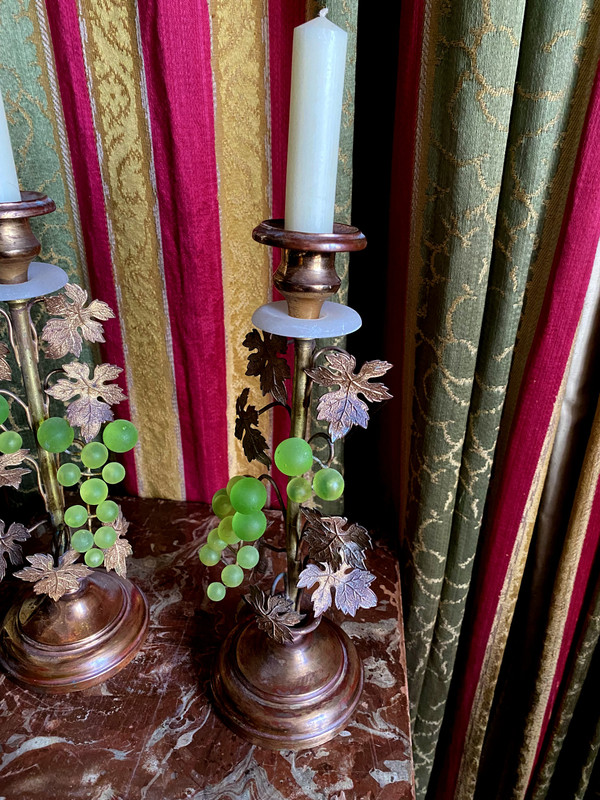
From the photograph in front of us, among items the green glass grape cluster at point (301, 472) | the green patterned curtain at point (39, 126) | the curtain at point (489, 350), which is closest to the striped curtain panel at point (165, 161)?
the green patterned curtain at point (39, 126)

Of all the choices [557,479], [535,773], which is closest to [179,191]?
[557,479]

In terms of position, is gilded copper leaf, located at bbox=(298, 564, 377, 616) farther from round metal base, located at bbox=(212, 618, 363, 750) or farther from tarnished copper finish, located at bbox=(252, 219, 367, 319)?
tarnished copper finish, located at bbox=(252, 219, 367, 319)

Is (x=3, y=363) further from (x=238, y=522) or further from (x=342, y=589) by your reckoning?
(x=342, y=589)

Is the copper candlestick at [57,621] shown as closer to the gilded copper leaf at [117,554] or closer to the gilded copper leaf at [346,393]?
the gilded copper leaf at [117,554]

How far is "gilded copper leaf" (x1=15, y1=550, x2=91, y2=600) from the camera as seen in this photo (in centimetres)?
59

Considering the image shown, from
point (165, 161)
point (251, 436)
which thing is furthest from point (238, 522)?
point (165, 161)

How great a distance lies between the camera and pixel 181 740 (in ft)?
1.92

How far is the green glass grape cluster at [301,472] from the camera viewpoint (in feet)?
1.52

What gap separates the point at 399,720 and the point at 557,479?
39 cm

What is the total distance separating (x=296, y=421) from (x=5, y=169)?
325mm

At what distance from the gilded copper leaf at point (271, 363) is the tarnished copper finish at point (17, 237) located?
0.66ft

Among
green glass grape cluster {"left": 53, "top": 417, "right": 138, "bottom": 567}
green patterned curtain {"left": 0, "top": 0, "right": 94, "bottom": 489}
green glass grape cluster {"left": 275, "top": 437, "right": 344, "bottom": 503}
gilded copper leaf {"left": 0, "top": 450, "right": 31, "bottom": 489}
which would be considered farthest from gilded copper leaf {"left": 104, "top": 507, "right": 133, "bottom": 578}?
green patterned curtain {"left": 0, "top": 0, "right": 94, "bottom": 489}

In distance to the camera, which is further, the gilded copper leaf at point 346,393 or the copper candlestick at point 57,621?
the copper candlestick at point 57,621

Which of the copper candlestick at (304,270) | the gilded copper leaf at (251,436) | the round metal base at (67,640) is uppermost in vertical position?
the copper candlestick at (304,270)
